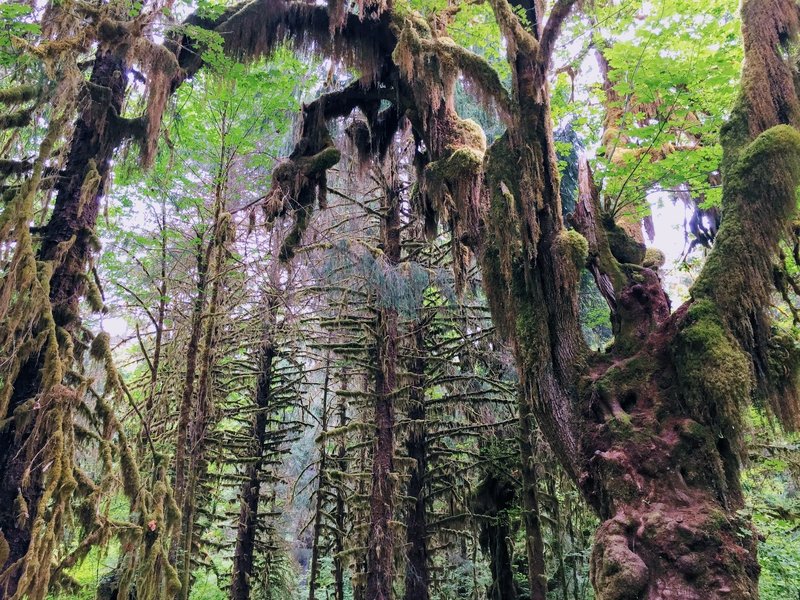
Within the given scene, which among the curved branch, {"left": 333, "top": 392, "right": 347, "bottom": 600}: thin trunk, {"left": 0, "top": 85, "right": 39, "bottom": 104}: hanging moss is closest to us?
{"left": 0, "top": 85, "right": 39, "bottom": 104}: hanging moss

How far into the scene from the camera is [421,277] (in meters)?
8.67

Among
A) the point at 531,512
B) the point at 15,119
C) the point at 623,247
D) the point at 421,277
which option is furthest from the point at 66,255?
the point at 531,512

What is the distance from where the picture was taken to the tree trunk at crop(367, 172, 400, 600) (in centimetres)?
785

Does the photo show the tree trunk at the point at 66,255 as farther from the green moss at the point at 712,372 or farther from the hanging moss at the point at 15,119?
the green moss at the point at 712,372

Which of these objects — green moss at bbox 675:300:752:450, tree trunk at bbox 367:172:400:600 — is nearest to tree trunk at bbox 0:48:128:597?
tree trunk at bbox 367:172:400:600

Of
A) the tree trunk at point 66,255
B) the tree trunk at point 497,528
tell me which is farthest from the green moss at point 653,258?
the tree trunk at point 66,255

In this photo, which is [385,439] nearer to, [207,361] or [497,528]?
[497,528]

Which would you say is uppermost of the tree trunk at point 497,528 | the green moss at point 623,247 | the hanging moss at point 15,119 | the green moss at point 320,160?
→ the green moss at point 320,160

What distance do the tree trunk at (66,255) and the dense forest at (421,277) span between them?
0.09 feet

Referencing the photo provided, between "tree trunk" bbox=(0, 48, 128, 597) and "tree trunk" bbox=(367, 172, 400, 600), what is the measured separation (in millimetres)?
4503

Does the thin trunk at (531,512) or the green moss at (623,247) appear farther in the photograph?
the thin trunk at (531,512)

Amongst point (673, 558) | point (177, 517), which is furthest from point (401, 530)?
point (673, 558)

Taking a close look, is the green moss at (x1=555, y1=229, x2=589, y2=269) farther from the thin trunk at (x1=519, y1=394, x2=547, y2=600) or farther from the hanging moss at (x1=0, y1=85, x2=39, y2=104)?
the hanging moss at (x1=0, y1=85, x2=39, y2=104)

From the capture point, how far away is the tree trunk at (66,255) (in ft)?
13.8
